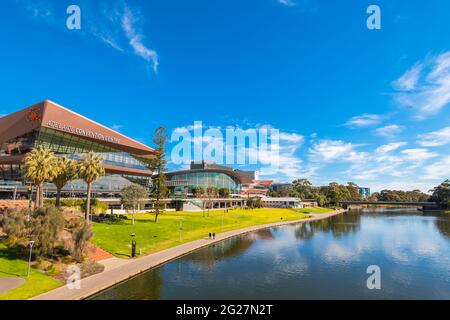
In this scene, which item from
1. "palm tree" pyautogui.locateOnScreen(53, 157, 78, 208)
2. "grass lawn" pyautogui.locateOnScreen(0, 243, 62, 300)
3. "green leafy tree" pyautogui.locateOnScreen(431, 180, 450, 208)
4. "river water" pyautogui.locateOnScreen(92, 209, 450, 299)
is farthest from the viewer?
"green leafy tree" pyautogui.locateOnScreen(431, 180, 450, 208)

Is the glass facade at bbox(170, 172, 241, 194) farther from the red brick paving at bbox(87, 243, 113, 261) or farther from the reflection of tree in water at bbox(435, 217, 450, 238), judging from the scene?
the red brick paving at bbox(87, 243, 113, 261)

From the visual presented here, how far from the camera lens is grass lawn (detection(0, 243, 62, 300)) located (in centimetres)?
2514

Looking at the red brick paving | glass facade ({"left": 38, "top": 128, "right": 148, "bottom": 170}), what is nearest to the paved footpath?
the red brick paving

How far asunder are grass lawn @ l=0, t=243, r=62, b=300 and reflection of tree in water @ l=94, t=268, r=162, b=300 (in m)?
5.06

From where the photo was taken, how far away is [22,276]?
29.1 m

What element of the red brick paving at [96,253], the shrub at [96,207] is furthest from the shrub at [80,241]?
the shrub at [96,207]

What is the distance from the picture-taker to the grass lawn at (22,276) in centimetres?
2514

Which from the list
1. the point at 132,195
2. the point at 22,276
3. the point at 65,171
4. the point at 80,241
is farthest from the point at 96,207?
the point at 22,276

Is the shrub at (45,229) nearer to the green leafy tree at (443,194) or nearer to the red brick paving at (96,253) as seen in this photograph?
the red brick paving at (96,253)

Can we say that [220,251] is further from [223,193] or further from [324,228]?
[223,193]

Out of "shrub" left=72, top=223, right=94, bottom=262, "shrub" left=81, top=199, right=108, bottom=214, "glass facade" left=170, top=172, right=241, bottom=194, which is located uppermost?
"glass facade" left=170, top=172, right=241, bottom=194

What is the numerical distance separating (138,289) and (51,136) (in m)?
63.7

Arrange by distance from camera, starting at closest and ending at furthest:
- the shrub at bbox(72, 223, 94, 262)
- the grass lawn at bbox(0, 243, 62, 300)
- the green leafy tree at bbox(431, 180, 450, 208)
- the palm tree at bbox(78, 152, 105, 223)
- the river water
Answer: the grass lawn at bbox(0, 243, 62, 300) < the river water < the shrub at bbox(72, 223, 94, 262) < the palm tree at bbox(78, 152, 105, 223) < the green leafy tree at bbox(431, 180, 450, 208)
